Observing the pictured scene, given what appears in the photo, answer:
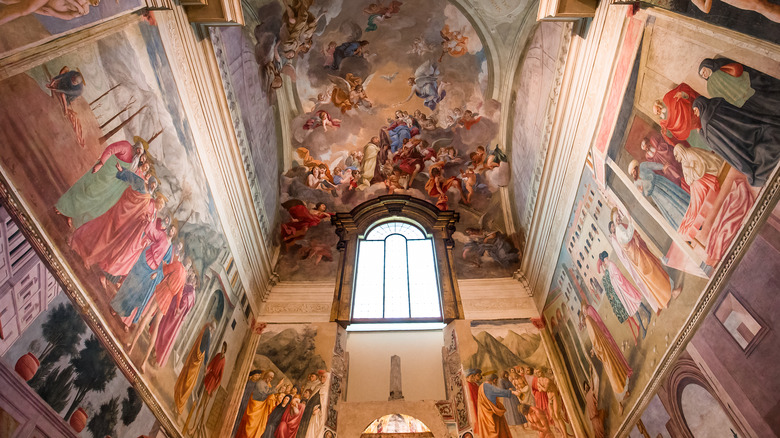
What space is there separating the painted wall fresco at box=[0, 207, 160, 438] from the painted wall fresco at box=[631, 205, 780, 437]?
23.1ft

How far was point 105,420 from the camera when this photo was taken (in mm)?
5414

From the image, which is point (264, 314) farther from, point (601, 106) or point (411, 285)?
point (601, 106)

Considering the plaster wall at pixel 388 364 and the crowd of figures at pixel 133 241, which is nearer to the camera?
the crowd of figures at pixel 133 241

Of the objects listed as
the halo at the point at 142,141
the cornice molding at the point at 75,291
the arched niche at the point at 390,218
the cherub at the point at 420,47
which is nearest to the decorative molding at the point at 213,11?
the halo at the point at 142,141

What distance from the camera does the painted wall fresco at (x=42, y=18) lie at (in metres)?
4.08

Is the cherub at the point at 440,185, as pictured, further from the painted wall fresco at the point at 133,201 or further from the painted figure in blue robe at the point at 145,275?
the painted figure in blue robe at the point at 145,275

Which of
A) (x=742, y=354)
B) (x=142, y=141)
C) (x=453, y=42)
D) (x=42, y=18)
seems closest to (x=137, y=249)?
(x=142, y=141)

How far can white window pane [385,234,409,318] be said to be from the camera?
1078cm

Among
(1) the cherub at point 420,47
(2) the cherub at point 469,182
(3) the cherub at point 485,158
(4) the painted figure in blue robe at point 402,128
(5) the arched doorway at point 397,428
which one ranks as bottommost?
(5) the arched doorway at point 397,428

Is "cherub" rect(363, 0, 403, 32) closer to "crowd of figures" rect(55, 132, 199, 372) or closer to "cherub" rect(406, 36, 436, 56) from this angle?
"cherub" rect(406, 36, 436, 56)

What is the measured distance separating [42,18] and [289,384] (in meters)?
7.05

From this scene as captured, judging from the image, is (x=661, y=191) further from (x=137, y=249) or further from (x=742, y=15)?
(x=137, y=249)

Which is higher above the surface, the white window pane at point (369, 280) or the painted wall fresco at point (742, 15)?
the white window pane at point (369, 280)

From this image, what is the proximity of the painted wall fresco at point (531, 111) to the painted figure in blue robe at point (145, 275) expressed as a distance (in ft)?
25.3
